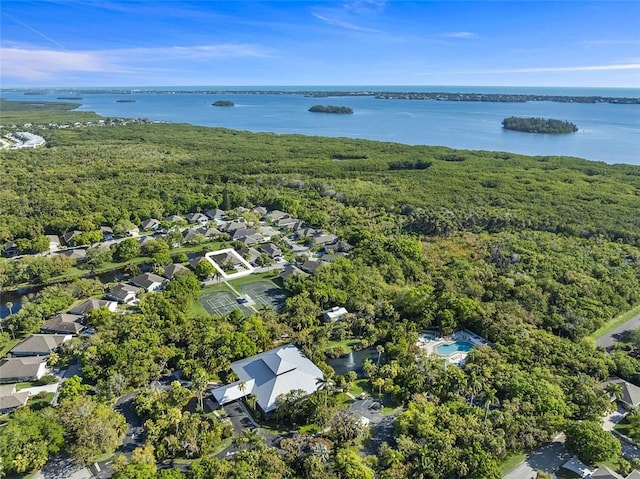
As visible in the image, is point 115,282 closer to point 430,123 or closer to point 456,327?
point 456,327

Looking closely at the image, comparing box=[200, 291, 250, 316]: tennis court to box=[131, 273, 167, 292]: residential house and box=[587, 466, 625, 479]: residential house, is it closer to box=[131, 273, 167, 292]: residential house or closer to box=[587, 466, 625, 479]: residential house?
box=[131, 273, 167, 292]: residential house

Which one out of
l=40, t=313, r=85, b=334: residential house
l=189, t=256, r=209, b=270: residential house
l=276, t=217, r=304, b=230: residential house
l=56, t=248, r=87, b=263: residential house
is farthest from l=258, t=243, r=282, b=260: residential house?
l=40, t=313, r=85, b=334: residential house

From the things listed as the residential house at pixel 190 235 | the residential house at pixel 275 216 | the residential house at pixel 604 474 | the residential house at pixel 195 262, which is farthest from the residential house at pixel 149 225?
the residential house at pixel 604 474

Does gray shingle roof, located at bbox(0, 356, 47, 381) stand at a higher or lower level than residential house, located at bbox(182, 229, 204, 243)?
lower

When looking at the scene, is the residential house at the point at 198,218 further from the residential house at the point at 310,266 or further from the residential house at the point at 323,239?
the residential house at the point at 310,266

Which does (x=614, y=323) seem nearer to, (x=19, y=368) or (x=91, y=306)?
(x=91, y=306)

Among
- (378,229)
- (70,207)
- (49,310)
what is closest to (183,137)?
(70,207)
